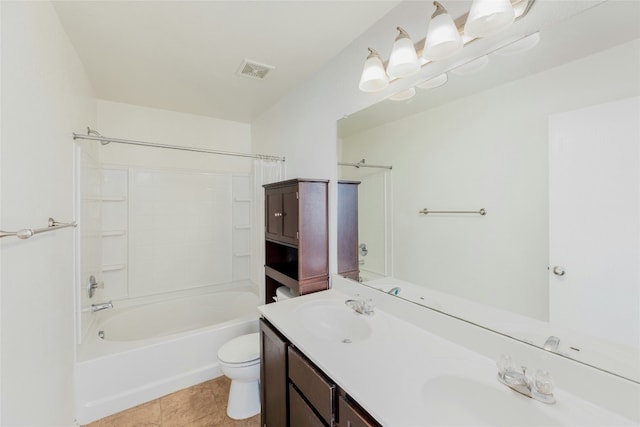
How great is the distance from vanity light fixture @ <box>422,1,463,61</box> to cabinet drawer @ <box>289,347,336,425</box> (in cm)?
141

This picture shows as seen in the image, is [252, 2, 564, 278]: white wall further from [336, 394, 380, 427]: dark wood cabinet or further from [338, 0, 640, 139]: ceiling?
[336, 394, 380, 427]: dark wood cabinet

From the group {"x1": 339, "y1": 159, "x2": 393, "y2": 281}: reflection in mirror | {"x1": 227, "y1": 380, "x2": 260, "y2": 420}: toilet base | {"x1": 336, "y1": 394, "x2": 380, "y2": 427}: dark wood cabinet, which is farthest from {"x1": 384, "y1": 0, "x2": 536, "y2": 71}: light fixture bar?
{"x1": 227, "y1": 380, "x2": 260, "y2": 420}: toilet base

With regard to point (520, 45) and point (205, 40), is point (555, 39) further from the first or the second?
point (205, 40)

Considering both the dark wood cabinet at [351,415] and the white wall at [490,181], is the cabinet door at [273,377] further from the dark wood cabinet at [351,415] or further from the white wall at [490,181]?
the white wall at [490,181]

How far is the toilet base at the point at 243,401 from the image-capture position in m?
1.73

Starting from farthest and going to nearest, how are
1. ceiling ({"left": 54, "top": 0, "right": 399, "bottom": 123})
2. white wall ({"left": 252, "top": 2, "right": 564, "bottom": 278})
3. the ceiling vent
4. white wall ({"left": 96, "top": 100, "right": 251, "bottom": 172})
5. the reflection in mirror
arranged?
white wall ({"left": 96, "top": 100, "right": 251, "bottom": 172})
the ceiling vent
the reflection in mirror
ceiling ({"left": 54, "top": 0, "right": 399, "bottom": 123})
white wall ({"left": 252, "top": 2, "right": 564, "bottom": 278})

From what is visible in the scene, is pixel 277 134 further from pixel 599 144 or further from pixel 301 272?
pixel 599 144

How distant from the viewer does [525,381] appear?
2.65ft

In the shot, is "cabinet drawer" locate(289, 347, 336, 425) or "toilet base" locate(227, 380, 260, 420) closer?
"cabinet drawer" locate(289, 347, 336, 425)

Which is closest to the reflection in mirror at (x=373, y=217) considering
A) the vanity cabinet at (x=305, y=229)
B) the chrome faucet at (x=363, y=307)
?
the chrome faucet at (x=363, y=307)

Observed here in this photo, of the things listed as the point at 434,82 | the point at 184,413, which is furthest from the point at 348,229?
the point at 184,413

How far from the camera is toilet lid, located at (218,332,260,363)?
1727 millimetres

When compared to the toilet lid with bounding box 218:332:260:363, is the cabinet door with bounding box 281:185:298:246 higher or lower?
higher

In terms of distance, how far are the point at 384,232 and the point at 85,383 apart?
2195mm
